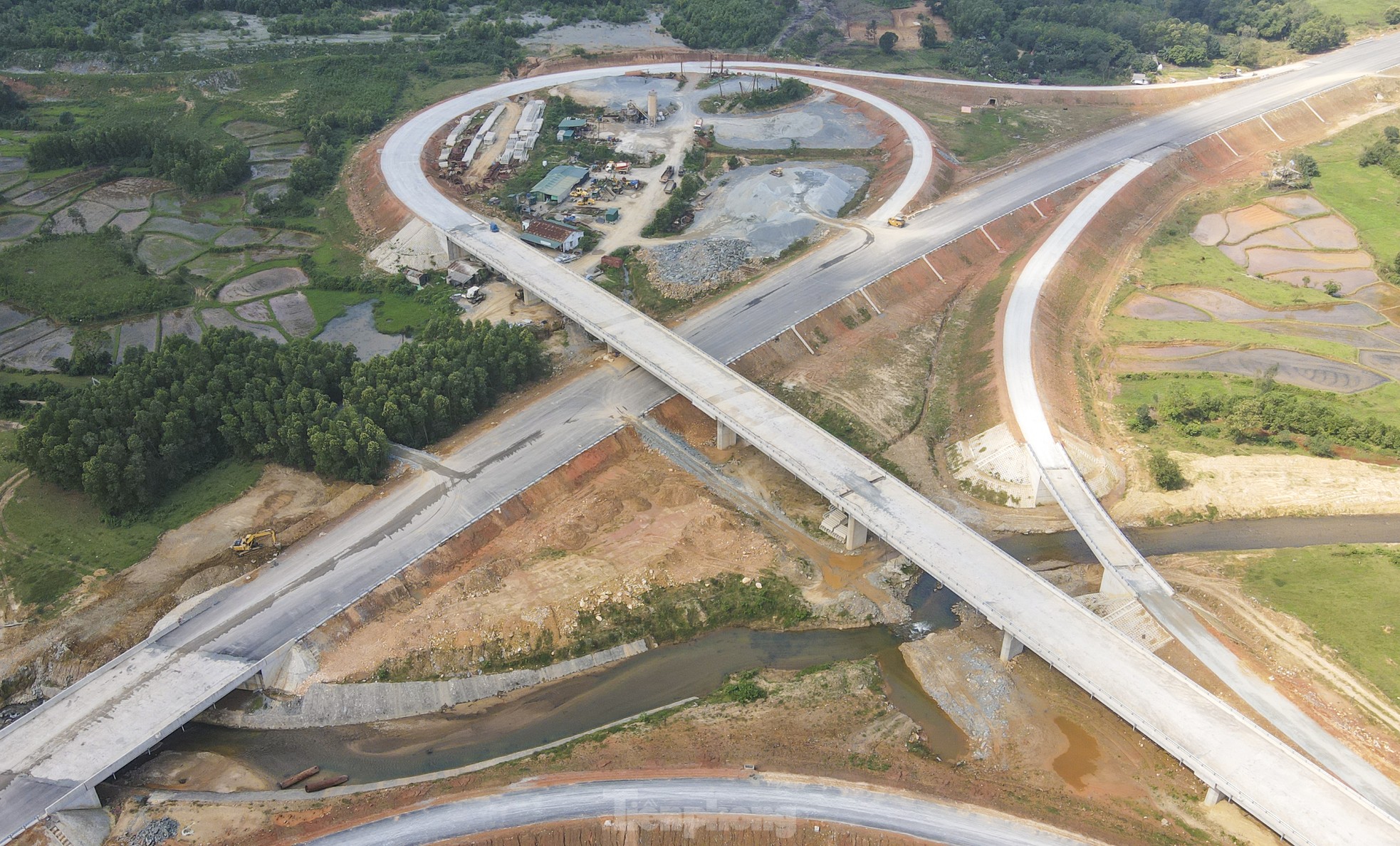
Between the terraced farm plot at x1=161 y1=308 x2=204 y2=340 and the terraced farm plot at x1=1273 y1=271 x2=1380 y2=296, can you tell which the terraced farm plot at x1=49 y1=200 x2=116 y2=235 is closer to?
the terraced farm plot at x1=161 y1=308 x2=204 y2=340

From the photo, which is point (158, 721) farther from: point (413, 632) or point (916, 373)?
point (916, 373)

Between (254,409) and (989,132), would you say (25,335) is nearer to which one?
(254,409)

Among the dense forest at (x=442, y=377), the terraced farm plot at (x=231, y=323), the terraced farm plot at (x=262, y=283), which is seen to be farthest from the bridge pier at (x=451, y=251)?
the terraced farm plot at (x=231, y=323)

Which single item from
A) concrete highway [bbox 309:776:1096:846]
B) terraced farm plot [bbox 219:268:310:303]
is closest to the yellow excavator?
concrete highway [bbox 309:776:1096:846]

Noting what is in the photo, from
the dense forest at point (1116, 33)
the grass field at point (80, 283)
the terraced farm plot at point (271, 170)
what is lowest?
the grass field at point (80, 283)

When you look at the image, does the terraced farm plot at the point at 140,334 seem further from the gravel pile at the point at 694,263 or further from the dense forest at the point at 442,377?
the gravel pile at the point at 694,263

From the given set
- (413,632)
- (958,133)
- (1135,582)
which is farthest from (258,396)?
(958,133)

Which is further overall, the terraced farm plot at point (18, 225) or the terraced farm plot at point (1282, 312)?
the terraced farm plot at point (18, 225)
